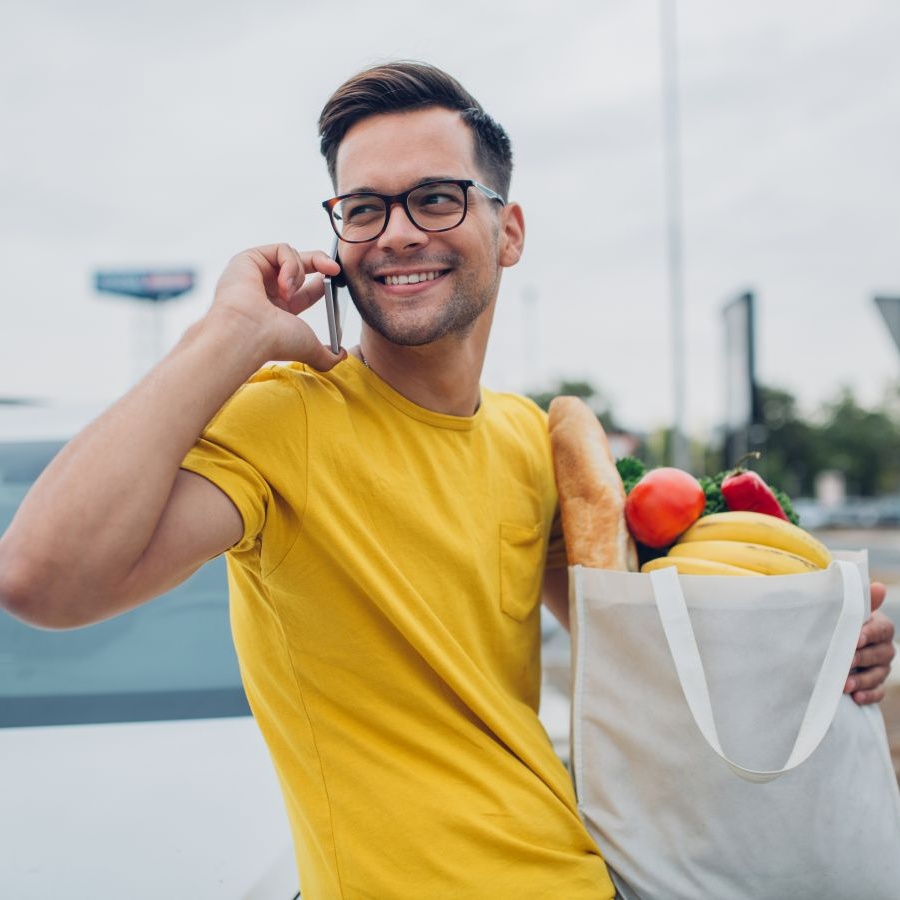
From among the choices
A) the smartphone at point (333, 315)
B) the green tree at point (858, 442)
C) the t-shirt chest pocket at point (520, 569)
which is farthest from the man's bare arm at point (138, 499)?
the green tree at point (858, 442)

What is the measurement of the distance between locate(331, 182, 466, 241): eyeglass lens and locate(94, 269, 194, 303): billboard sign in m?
18.5

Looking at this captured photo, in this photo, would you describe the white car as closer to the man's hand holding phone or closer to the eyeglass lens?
the man's hand holding phone

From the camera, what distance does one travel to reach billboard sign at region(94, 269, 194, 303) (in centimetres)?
2117

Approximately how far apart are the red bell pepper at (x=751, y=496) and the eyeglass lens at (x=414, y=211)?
766 millimetres

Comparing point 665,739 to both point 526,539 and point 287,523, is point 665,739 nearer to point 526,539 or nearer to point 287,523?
point 526,539

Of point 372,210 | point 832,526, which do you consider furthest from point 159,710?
point 832,526

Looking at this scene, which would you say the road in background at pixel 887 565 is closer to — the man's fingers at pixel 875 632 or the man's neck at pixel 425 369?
the man's fingers at pixel 875 632

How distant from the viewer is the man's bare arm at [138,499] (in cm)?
117

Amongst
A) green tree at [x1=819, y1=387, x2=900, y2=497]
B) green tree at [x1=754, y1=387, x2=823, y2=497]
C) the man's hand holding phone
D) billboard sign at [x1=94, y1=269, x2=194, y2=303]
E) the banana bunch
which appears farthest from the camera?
green tree at [x1=754, y1=387, x2=823, y2=497]

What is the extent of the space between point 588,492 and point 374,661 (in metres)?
0.58

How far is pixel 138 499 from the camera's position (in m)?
1.21

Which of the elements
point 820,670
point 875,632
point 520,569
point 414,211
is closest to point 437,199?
point 414,211

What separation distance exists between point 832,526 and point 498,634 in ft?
149

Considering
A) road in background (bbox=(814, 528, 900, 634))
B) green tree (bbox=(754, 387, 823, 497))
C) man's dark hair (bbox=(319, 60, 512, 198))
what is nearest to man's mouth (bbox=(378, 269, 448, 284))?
man's dark hair (bbox=(319, 60, 512, 198))
